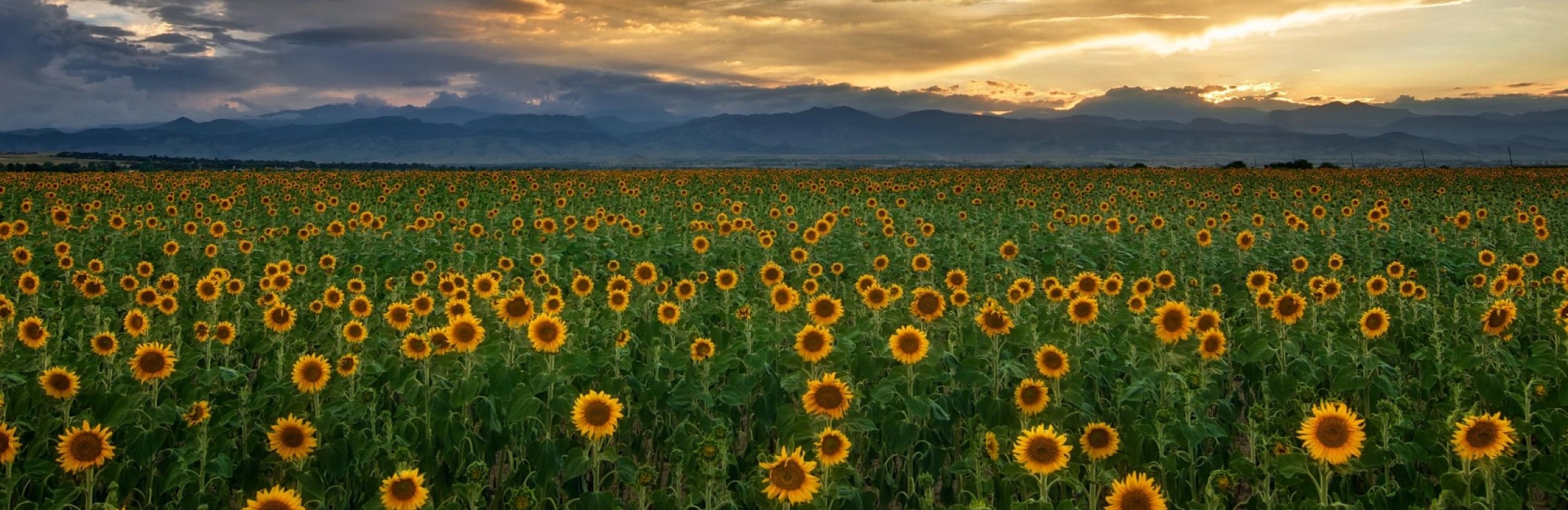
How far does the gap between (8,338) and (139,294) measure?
1704 millimetres

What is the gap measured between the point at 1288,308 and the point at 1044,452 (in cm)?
378

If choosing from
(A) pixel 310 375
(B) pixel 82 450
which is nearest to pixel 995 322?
(A) pixel 310 375

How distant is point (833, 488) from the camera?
4.86m

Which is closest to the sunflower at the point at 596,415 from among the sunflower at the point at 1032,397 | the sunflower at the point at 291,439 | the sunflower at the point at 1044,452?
the sunflower at the point at 291,439

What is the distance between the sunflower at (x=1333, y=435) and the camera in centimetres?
455

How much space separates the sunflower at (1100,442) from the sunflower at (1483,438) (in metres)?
1.62

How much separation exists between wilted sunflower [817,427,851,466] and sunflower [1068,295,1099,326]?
3.14 metres

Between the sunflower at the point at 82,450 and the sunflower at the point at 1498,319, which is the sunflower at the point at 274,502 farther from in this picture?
the sunflower at the point at 1498,319

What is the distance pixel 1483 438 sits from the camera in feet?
14.6

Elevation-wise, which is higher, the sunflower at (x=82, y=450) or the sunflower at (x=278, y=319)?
the sunflower at (x=278, y=319)

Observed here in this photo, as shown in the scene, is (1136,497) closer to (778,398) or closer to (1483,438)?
(1483,438)

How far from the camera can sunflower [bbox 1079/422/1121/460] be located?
5.02 m

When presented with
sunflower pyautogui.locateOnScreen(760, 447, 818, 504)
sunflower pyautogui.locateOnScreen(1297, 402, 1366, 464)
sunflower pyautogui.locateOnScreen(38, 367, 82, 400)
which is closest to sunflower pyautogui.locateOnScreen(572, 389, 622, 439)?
sunflower pyautogui.locateOnScreen(760, 447, 818, 504)

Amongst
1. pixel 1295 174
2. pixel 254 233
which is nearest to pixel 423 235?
pixel 254 233
